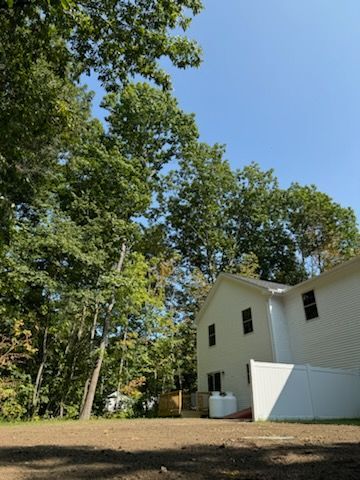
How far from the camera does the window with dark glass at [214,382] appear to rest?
1673cm

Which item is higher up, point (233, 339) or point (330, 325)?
point (233, 339)

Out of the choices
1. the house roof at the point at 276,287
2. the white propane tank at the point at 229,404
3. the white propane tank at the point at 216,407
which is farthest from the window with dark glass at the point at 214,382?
the house roof at the point at 276,287

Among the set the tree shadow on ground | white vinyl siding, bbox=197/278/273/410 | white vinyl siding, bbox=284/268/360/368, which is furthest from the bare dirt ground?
white vinyl siding, bbox=197/278/273/410

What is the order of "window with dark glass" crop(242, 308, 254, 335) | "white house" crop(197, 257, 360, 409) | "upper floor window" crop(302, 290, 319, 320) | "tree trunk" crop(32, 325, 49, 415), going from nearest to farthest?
1. "white house" crop(197, 257, 360, 409)
2. "upper floor window" crop(302, 290, 319, 320)
3. "tree trunk" crop(32, 325, 49, 415)
4. "window with dark glass" crop(242, 308, 254, 335)

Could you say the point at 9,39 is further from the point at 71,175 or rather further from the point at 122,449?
the point at 71,175

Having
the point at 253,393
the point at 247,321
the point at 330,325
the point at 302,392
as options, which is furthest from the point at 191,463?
the point at 247,321

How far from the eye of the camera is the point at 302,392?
10.8 m

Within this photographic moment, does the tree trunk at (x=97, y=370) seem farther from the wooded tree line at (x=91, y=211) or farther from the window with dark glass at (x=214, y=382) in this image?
the window with dark glass at (x=214, y=382)

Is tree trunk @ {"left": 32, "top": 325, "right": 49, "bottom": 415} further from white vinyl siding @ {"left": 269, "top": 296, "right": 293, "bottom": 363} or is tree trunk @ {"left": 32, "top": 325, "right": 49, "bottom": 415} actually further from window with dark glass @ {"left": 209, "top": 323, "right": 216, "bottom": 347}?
white vinyl siding @ {"left": 269, "top": 296, "right": 293, "bottom": 363}

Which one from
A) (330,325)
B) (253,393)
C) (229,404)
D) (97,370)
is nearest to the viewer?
(253,393)

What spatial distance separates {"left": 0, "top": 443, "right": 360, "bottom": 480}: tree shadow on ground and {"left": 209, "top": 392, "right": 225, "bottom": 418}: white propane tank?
9711 mm

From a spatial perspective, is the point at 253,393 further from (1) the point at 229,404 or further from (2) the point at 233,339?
(2) the point at 233,339

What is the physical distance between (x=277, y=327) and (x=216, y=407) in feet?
12.9

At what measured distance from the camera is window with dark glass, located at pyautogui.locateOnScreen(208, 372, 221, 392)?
1673 cm
